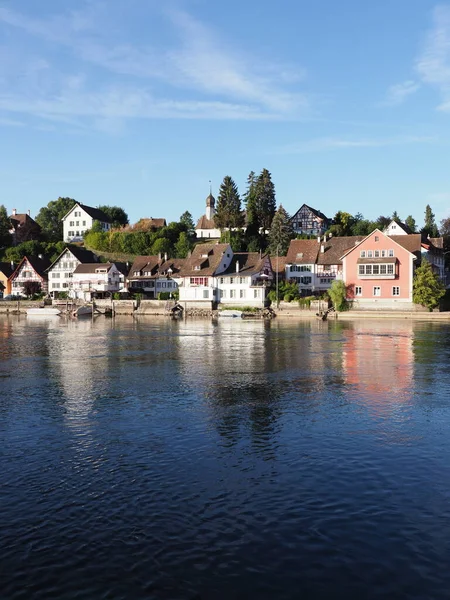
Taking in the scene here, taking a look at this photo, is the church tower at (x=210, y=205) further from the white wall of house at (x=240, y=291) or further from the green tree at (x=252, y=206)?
the white wall of house at (x=240, y=291)

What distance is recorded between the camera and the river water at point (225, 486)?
37.3 ft

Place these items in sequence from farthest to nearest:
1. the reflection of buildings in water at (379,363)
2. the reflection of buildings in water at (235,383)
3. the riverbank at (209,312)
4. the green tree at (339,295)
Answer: the green tree at (339,295)
the riverbank at (209,312)
the reflection of buildings in water at (379,363)
the reflection of buildings in water at (235,383)

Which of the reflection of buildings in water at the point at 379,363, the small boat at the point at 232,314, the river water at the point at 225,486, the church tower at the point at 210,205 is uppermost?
the church tower at the point at 210,205

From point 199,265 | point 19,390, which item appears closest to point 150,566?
point 19,390

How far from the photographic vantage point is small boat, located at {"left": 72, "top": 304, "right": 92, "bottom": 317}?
99.4m

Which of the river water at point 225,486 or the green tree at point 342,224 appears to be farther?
the green tree at point 342,224

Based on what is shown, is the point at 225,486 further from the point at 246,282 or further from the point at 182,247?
the point at 182,247

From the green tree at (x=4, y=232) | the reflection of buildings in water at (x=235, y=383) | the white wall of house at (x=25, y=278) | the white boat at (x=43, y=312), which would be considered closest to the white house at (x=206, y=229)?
the white wall of house at (x=25, y=278)

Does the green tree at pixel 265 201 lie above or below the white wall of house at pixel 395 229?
above

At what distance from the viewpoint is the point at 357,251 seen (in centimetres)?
9269

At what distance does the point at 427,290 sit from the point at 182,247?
185 ft

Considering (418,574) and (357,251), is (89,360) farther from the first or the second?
(357,251)

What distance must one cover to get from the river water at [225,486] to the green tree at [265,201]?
318ft

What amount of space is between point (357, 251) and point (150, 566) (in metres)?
85.3
